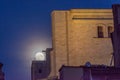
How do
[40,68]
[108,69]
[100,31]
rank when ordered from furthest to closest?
[40,68], [100,31], [108,69]

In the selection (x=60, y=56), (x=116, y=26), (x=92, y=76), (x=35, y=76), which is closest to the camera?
(x=92, y=76)

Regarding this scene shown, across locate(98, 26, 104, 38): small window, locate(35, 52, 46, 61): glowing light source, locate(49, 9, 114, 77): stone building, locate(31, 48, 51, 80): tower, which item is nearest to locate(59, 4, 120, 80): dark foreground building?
locate(49, 9, 114, 77): stone building

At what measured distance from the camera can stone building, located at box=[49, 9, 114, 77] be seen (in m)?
65.1

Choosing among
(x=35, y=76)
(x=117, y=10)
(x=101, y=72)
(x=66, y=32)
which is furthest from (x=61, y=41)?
(x=101, y=72)

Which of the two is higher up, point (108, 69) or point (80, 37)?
point (80, 37)

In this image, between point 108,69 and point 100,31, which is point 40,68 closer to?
point 100,31

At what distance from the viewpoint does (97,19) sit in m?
66.8

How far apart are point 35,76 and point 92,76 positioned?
40375mm

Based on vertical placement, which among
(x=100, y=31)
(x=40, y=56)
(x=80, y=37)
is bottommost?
(x=40, y=56)

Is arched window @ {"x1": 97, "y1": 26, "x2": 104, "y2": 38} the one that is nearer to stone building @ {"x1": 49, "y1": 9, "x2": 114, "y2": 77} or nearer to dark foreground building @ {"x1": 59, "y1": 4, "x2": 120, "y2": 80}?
stone building @ {"x1": 49, "y1": 9, "x2": 114, "y2": 77}

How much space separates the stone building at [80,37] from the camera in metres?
65.1

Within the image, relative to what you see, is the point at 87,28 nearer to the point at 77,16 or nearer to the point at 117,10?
the point at 77,16

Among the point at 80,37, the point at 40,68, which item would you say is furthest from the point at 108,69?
the point at 40,68

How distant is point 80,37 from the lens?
218 feet
